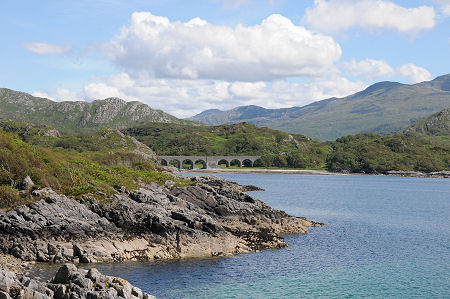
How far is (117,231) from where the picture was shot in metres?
45.1

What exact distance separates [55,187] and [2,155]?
21.9 feet

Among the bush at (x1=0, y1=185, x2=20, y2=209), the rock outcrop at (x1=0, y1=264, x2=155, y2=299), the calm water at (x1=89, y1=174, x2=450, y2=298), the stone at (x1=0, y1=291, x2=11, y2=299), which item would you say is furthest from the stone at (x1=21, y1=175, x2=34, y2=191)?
the stone at (x1=0, y1=291, x2=11, y2=299)

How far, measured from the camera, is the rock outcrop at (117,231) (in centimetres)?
4003

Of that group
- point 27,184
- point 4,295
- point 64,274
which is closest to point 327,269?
point 64,274

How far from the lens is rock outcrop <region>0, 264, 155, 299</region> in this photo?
22.8 metres

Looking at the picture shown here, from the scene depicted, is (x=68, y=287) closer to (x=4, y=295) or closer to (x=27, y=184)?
(x=4, y=295)

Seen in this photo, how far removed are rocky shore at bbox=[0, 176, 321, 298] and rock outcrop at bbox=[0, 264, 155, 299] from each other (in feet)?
46.8

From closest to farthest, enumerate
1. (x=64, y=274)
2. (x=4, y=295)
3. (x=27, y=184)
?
(x=4, y=295) → (x=64, y=274) → (x=27, y=184)

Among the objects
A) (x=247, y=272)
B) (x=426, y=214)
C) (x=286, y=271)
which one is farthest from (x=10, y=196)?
(x=426, y=214)

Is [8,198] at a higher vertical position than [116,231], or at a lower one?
higher

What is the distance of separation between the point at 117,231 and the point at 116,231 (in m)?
0.11

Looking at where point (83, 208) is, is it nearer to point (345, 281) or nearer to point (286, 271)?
point (286, 271)

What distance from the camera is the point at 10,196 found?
141 ft

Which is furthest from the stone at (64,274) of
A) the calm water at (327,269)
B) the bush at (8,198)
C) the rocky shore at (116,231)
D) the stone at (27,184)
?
the stone at (27,184)
